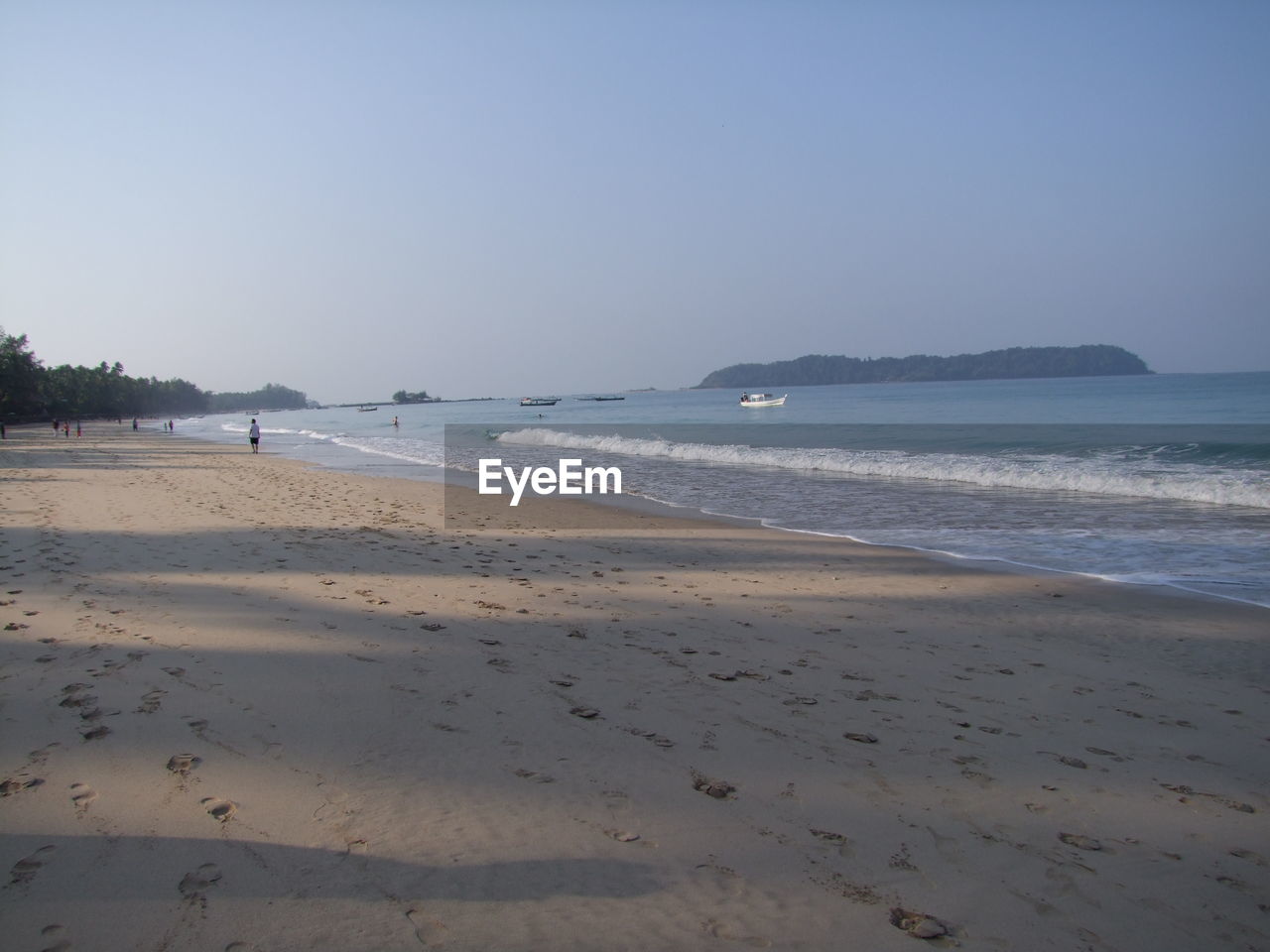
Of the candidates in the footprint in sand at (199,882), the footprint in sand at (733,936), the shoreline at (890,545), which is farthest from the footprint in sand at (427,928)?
the shoreline at (890,545)

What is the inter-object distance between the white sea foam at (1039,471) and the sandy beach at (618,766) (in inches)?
376

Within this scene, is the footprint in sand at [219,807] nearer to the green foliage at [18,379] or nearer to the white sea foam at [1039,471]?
the white sea foam at [1039,471]

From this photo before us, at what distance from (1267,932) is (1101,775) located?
1221 mm

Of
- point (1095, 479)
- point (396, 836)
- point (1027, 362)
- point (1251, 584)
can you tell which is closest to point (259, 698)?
point (396, 836)

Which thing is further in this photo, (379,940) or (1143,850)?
(1143,850)

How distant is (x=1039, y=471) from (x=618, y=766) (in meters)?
19.1

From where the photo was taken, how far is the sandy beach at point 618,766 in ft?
9.02

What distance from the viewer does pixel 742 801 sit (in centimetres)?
359

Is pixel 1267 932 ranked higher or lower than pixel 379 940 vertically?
lower

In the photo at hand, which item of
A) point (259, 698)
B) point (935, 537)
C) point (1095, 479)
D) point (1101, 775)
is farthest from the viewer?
point (1095, 479)

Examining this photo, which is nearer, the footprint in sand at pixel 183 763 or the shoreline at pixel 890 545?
the footprint in sand at pixel 183 763

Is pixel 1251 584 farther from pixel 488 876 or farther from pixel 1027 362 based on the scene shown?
pixel 1027 362

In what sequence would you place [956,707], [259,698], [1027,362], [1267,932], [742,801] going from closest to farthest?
[1267,932], [742,801], [259,698], [956,707], [1027,362]

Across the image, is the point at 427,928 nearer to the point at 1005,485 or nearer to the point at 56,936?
the point at 56,936
